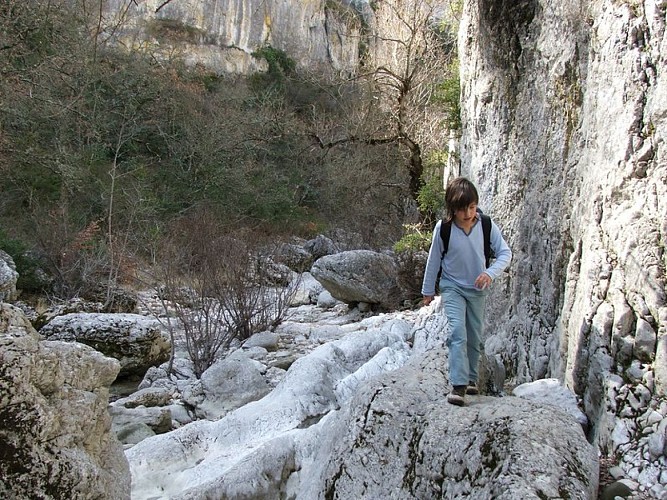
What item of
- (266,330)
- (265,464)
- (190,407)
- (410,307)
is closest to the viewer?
(265,464)

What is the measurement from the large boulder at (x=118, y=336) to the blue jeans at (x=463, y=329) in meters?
4.49

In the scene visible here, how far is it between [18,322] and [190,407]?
2.64 metres

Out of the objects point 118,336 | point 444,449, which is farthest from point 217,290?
point 444,449

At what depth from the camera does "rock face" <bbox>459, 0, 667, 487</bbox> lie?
8.44 ft

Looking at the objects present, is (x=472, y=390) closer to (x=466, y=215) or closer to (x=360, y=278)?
(x=466, y=215)

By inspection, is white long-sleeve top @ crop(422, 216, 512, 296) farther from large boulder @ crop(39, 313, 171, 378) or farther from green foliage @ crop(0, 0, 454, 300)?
green foliage @ crop(0, 0, 454, 300)

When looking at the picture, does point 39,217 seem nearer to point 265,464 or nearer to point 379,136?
point 379,136

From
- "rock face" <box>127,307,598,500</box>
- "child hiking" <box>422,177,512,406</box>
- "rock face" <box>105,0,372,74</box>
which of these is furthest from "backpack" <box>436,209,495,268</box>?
"rock face" <box>105,0,372,74</box>

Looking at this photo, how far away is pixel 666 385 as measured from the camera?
2.41 meters

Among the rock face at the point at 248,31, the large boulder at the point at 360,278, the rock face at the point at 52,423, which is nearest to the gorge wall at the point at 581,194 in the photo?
the rock face at the point at 52,423

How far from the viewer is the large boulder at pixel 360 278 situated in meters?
9.18

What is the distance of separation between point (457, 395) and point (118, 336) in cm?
472

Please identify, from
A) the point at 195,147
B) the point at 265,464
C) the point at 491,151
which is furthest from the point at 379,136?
the point at 265,464

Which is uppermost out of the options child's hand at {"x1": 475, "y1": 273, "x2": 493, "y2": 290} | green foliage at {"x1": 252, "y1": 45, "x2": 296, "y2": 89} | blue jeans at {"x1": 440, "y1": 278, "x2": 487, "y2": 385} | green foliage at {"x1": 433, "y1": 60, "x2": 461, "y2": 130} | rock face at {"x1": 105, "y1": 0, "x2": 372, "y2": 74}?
rock face at {"x1": 105, "y1": 0, "x2": 372, "y2": 74}
